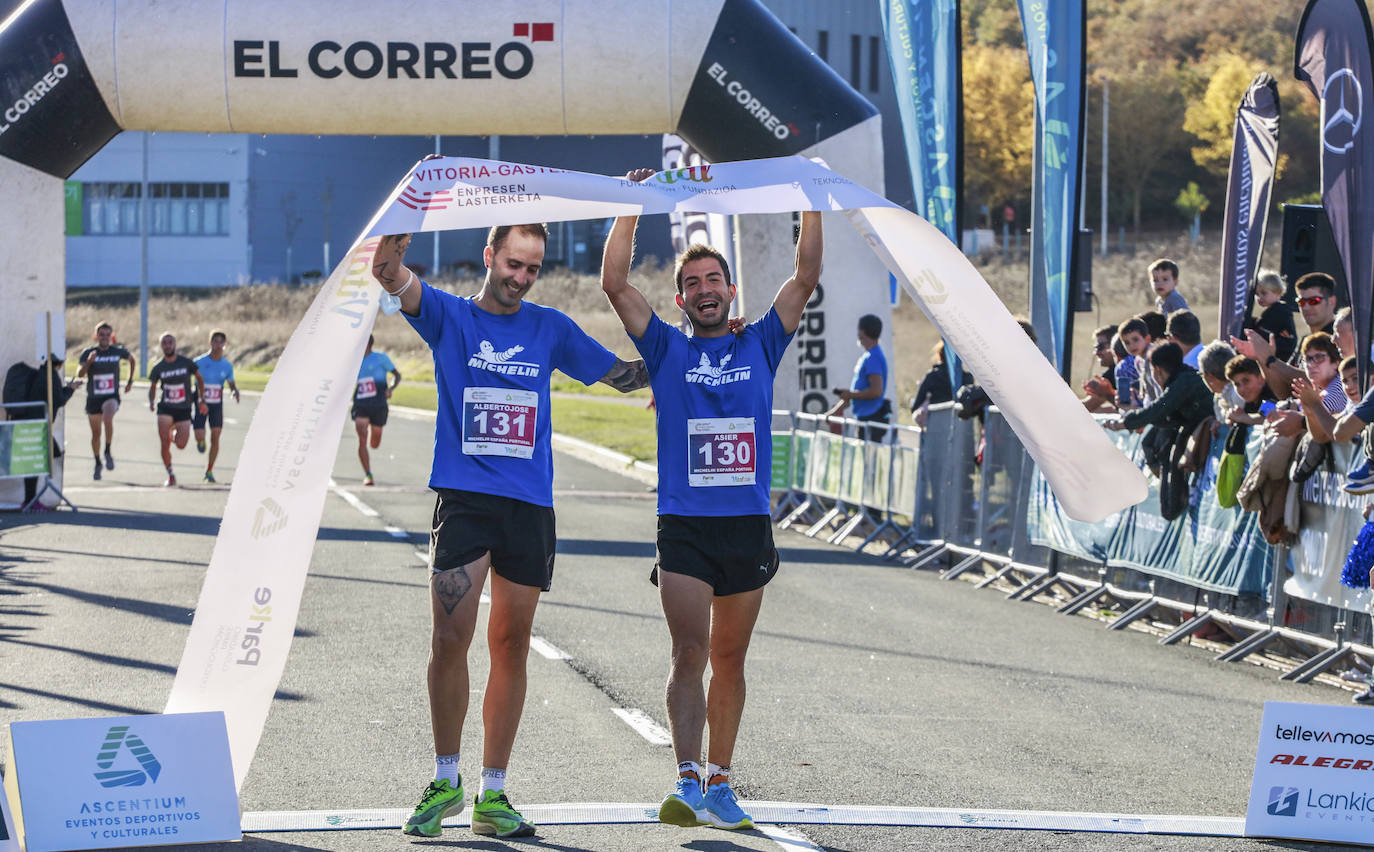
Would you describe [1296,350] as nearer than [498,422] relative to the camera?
No

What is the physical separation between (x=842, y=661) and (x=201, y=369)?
1496cm

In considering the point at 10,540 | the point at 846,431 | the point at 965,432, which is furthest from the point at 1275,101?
the point at 10,540

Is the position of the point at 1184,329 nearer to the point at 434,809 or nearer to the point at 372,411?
the point at 434,809

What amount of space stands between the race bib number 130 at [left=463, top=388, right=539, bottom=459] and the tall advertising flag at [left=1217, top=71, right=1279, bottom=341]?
8242mm

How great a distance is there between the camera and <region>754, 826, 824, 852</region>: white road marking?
5.44m

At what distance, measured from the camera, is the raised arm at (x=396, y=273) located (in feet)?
18.2

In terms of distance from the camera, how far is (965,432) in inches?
567

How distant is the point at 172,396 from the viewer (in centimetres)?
2139

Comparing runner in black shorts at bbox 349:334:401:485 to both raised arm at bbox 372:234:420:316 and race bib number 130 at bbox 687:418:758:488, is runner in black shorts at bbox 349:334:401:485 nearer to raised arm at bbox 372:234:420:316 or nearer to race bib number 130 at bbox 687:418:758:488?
raised arm at bbox 372:234:420:316

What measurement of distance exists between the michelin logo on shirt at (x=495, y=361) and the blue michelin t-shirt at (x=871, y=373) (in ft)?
34.9

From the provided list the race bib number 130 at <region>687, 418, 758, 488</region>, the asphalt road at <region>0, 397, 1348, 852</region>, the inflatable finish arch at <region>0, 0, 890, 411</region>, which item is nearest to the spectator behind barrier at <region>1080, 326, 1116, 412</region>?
the asphalt road at <region>0, 397, 1348, 852</region>

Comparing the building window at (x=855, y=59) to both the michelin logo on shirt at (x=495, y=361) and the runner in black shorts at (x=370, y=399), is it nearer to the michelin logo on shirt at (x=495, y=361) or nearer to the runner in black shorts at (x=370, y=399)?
the runner in black shorts at (x=370, y=399)

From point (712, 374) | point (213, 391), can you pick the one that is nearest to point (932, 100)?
point (213, 391)

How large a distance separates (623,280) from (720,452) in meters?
0.70
